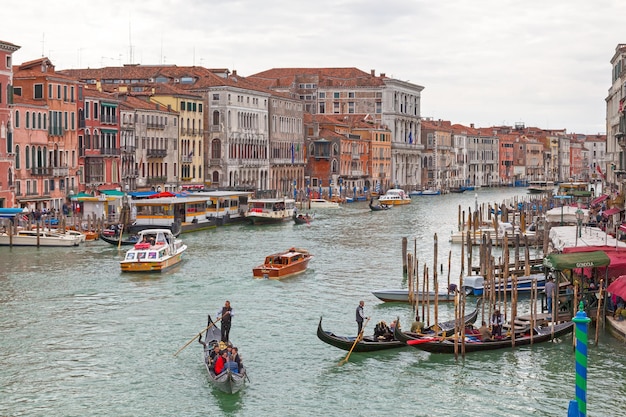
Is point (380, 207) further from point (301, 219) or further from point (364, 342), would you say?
point (364, 342)

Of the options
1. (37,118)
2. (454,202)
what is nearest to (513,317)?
(37,118)

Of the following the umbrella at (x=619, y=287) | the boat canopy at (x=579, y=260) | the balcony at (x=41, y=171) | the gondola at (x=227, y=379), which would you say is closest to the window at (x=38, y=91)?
the balcony at (x=41, y=171)

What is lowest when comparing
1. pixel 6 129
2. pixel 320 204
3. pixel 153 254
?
pixel 153 254

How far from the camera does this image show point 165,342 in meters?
16.9

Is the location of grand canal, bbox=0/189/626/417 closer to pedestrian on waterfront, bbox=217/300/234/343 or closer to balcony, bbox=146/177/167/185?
pedestrian on waterfront, bbox=217/300/234/343

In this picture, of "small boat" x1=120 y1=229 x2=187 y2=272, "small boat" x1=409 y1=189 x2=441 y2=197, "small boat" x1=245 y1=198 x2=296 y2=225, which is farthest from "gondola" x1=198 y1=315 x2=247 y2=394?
"small boat" x1=409 y1=189 x2=441 y2=197

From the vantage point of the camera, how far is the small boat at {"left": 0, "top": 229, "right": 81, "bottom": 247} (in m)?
29.8

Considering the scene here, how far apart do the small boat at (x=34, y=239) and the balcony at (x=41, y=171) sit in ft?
23.0

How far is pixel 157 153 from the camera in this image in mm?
47469

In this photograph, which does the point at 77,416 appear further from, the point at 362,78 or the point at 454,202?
the point at 362,78

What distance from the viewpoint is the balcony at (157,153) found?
46906 mm

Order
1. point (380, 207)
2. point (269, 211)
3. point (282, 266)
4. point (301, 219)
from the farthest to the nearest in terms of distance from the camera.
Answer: point (380, 207), point (269, 211), point (301, 219), point (282, 266)

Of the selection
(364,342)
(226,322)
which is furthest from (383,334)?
(226,322)

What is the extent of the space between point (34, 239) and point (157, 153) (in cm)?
1802
